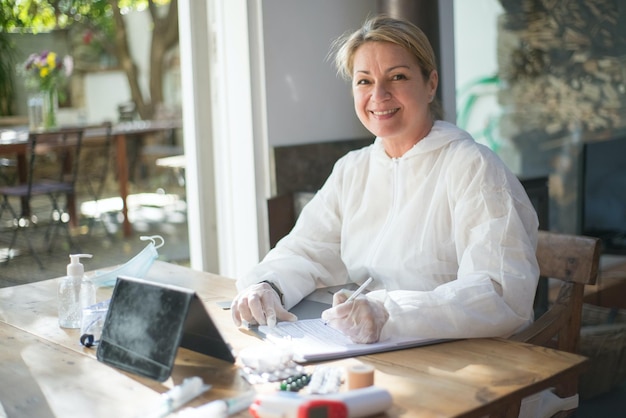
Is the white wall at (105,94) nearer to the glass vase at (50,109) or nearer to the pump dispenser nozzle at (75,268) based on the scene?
the glass vase at (50,109)

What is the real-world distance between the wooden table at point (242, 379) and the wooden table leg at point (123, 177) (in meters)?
2.79

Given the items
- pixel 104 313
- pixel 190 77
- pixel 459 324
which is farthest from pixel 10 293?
pixel 190 77

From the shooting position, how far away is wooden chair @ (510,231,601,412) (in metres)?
2.07

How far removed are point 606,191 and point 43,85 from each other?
3448 millimetres

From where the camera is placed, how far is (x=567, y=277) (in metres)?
2.21

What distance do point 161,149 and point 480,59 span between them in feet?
15.9

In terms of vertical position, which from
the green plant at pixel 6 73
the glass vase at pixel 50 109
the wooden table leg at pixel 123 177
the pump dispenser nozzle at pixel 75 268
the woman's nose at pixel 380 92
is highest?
the green plant at pixel 6 73

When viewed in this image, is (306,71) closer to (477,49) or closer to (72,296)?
(477,49)

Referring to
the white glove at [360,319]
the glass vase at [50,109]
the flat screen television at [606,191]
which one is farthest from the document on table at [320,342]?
the glass vase at [50,109]

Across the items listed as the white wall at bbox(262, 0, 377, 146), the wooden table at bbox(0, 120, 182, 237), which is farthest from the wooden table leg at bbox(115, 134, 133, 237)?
the white wall at bbox(262, 0, 377, 146)

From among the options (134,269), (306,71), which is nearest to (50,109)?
(306,71)

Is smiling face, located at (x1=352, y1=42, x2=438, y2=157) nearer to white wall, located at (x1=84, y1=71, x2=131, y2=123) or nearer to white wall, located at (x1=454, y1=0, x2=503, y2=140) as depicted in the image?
white wall, located at (x1=454, y1=0, x2=503, y2=140)

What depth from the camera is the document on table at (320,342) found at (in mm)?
1613

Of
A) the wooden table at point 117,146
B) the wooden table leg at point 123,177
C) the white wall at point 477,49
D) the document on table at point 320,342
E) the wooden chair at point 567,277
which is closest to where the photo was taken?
the document on table at point 320,342
